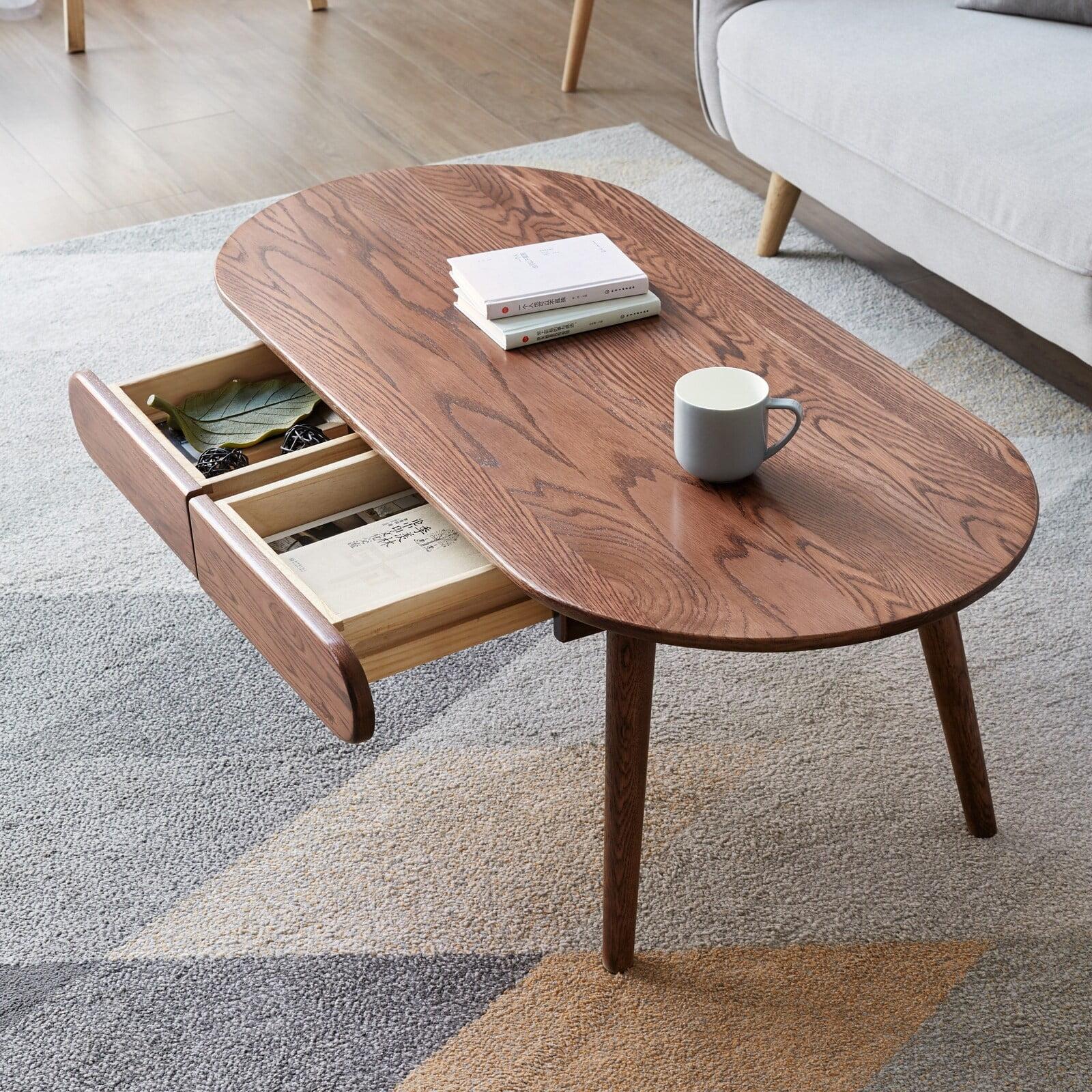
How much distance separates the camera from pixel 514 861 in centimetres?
133

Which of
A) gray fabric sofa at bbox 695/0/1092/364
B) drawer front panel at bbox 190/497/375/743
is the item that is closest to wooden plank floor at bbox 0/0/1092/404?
gray fabric sofa at bbox 695/0/1092/364

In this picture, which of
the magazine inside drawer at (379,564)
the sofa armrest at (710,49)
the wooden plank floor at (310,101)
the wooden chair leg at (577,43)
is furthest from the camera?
the wooden chair leg at (577,43)

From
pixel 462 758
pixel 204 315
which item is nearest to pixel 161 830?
pixel 462 758

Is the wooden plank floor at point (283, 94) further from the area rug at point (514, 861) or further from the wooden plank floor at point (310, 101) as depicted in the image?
the area rug at point (514, 861)

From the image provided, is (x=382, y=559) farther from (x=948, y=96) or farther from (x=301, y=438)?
(x=948, y=96)

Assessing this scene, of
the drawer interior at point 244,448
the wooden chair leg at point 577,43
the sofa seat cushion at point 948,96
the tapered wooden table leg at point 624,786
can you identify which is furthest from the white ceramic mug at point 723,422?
the wooden chair leg at point 577,43

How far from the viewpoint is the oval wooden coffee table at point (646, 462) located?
3.44 ft

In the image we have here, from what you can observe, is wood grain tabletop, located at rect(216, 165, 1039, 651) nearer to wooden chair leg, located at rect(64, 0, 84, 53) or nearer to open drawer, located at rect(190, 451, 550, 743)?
open drawer, located at rect(190, 451, 550, 743)

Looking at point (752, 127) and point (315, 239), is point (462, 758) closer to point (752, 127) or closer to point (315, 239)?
point (315, 239)

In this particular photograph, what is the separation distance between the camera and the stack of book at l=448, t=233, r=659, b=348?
138cm

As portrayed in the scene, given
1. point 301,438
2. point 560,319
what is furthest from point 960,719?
point 301,438

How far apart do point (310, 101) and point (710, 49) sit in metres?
1.08

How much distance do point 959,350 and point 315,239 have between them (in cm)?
113

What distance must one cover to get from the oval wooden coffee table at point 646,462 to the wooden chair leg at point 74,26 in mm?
1870
